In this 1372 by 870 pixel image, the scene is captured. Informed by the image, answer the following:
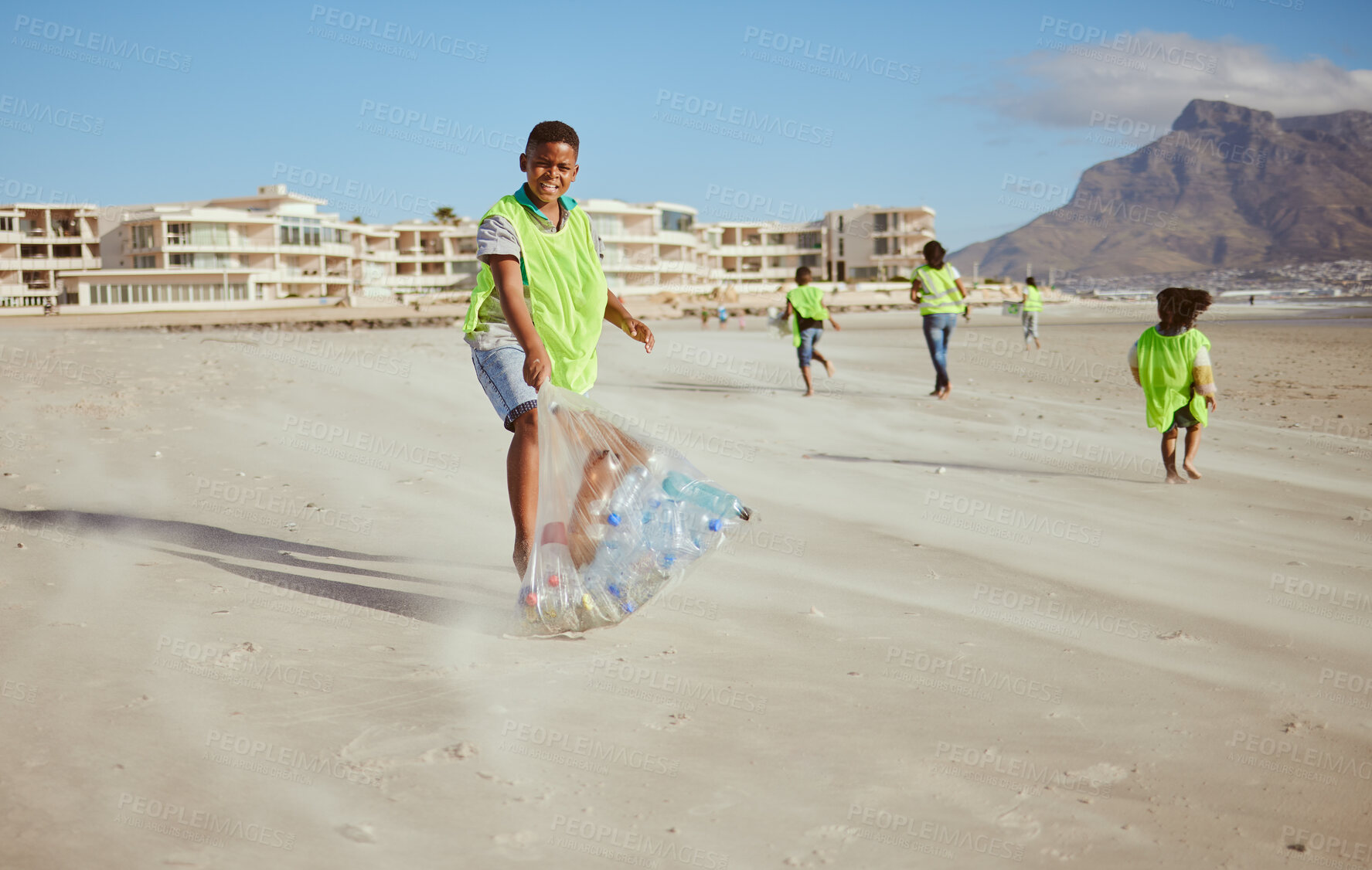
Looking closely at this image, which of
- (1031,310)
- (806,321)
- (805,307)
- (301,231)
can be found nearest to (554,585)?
(806,321)

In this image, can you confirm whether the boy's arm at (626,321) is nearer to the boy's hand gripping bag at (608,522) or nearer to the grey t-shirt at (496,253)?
the grey t-shirt at (496,253)

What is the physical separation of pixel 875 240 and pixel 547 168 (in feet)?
311

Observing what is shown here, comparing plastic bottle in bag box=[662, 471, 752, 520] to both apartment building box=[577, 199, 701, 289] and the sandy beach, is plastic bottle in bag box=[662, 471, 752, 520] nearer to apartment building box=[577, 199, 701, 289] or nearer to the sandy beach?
the sandy beach

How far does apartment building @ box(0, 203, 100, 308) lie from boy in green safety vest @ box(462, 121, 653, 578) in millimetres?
71771

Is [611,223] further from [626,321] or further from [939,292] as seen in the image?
[626,321]

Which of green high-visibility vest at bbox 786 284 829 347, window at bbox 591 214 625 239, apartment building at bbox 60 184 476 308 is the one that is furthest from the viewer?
window at bbox 591 214 625 239

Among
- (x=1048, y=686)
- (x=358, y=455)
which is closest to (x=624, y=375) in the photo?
(x=358, y=455)

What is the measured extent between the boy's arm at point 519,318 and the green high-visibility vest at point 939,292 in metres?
8.28

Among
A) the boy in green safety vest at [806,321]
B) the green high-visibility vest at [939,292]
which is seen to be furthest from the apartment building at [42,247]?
the green high-visibility vest at [939,292]

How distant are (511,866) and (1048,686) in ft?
5.45

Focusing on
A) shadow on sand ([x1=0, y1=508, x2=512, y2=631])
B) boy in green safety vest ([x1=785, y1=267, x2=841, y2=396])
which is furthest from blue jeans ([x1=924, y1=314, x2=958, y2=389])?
shadow on sand ([x1=0, y1=508, x2=512, y2=631])

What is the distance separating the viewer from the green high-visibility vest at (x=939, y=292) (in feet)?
35.5

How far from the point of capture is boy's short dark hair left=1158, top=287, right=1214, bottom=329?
6.37 metres

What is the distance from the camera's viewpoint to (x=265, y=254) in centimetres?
6581
